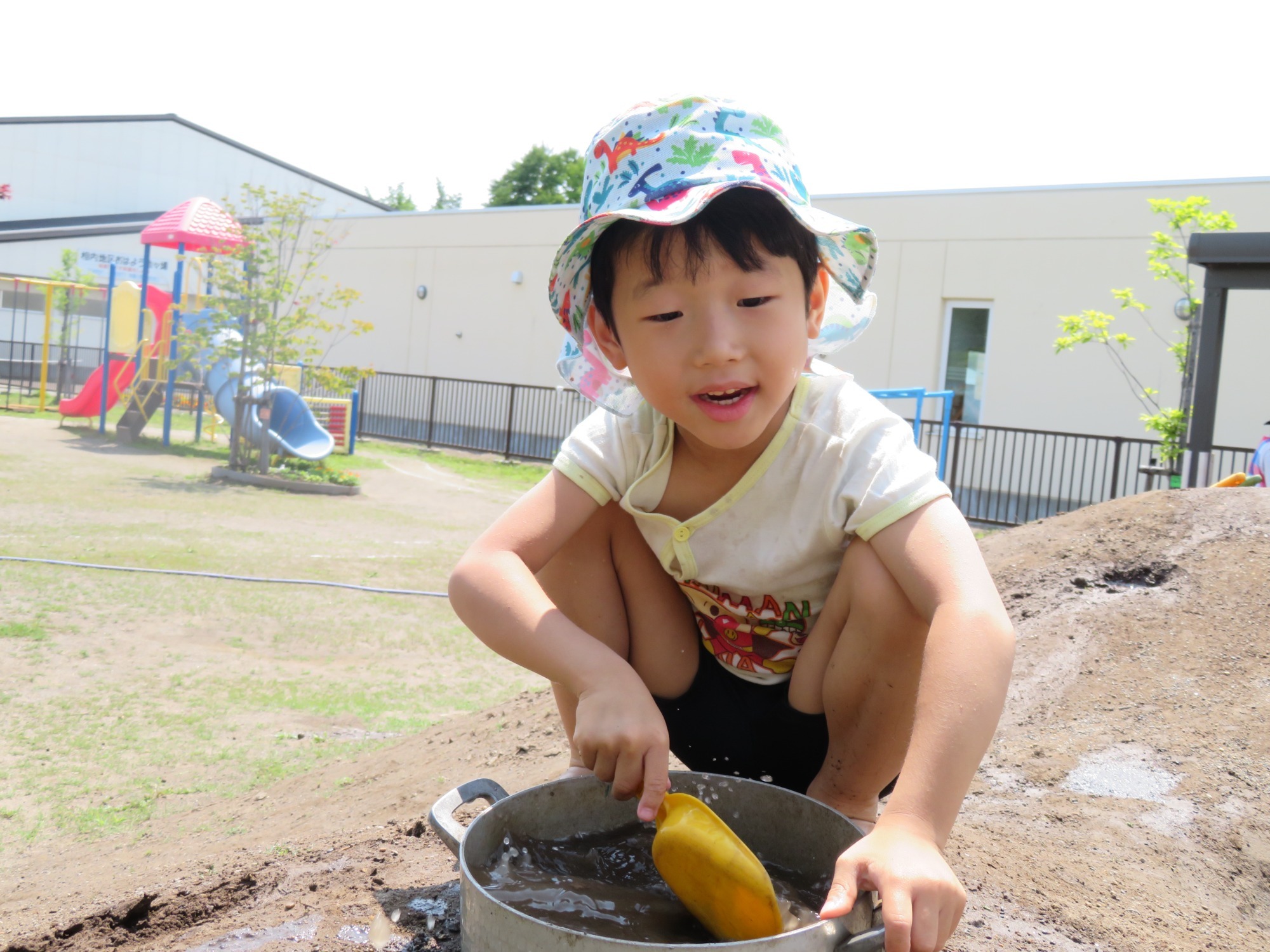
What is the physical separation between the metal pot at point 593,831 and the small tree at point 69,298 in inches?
849

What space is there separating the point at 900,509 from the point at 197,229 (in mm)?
13090

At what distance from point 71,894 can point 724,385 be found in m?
1.51

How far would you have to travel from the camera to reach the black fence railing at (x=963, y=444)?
12.0m

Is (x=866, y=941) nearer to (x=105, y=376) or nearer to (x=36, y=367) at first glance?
(x=105, y=376)

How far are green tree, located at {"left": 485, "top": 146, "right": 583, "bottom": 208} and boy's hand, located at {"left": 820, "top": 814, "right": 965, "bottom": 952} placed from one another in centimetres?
4656

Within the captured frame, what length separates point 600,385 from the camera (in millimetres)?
2047

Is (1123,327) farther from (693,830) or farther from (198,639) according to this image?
(693,830)

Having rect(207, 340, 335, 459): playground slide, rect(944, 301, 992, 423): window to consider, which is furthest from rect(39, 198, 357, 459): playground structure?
rect(944, 301, 992, 423): window

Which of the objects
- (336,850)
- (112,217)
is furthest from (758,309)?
(112,217)

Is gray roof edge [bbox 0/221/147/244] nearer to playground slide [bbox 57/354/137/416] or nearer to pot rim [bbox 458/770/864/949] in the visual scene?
playground slide [bbox 57/354/137/416]

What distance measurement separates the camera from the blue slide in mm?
11289

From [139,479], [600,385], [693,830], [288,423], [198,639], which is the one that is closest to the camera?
[693,830]

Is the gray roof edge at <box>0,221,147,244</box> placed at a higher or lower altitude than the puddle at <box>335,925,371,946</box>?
higher

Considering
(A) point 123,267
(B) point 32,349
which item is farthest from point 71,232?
(B) point 32,349
